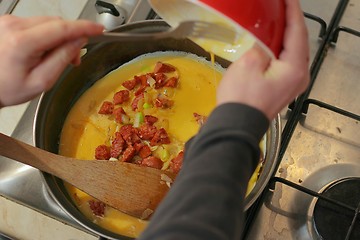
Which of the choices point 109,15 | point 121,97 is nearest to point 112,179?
point 121,97

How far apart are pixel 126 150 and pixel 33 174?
157mm

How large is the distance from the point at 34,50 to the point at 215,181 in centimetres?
24

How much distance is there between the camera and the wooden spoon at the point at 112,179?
2.41ft

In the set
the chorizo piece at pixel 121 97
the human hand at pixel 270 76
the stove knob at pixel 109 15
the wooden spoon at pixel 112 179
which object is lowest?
the wooden spoon at pixel 112 179

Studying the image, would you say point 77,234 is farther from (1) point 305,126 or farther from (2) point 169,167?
(1) point 305,126

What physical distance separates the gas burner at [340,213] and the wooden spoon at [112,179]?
239 mm

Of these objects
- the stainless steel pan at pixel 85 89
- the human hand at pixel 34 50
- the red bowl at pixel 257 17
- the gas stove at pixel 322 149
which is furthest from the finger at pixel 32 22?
the gas stove at pixel 322 149

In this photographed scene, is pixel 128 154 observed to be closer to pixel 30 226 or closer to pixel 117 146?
pixel 117 146

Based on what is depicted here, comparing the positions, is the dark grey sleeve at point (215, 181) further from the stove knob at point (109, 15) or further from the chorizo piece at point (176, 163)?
the stove knob at point (109, 15)

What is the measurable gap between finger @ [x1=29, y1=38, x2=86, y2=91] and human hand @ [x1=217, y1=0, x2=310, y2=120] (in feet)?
0.55

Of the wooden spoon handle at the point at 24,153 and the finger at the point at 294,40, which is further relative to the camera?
the wooden spoon handle at the point at 24,153

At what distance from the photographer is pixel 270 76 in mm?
509

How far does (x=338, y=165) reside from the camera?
0.80 metres

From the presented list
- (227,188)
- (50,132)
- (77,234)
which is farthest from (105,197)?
(227,188)
